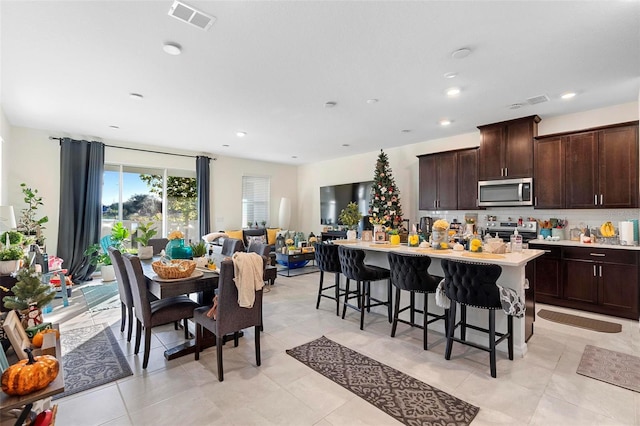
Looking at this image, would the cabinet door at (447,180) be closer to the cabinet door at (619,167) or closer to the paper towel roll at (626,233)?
the cabinet door at (619,167)

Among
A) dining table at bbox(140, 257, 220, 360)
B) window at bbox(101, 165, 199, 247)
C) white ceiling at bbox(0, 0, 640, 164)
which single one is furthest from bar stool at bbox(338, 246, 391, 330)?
window at bbox(101, 165, 199, 247)

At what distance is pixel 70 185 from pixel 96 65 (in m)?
3.77

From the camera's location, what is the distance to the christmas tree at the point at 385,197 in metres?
6.19

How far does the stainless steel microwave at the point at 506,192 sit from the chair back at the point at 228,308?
4304 millimetres

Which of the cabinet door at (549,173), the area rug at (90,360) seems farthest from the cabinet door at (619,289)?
the area rug at (90,360)

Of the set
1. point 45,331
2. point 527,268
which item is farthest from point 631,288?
point 45,331

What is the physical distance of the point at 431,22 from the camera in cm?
236

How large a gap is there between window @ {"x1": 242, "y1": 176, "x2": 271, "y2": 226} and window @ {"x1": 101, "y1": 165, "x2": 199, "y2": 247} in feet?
4.58

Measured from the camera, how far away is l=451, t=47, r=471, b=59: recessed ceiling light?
2.73 metres

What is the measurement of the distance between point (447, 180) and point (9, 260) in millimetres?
6119

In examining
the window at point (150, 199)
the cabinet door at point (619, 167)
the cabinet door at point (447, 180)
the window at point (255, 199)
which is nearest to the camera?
the cabinet door at point (619, 167)

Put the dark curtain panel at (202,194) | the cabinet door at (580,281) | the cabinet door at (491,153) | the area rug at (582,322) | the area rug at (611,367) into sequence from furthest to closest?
the dark curtain panel at (202,194), the cabinet door at (491,153), the cabinet door at (580,281), the area rug at (582,322), the area rug at (611,367)

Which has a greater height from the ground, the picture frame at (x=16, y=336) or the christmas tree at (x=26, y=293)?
the christmas tree at (x=26, y=293)

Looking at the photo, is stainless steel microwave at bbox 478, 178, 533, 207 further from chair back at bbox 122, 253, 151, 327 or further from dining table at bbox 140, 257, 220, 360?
chair back at bbox 122, 253, 151, 327
